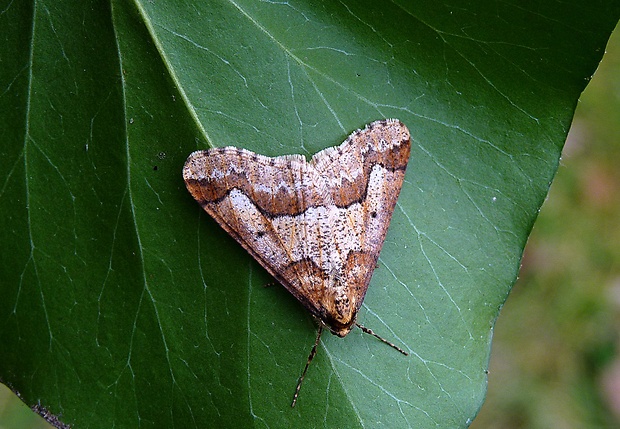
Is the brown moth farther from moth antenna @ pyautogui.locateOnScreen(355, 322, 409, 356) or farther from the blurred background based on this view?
the blurred background

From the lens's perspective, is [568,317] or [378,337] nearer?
[378,337]

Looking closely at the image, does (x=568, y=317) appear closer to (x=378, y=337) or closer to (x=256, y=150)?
(x=378, y=337)

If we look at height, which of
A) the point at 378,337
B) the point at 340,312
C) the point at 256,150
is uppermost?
the point at 256,150

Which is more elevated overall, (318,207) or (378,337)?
(318,207)

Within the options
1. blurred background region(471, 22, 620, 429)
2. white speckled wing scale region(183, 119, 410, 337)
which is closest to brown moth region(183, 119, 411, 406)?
white speckled wing scale region(183, 119, 410, 337)

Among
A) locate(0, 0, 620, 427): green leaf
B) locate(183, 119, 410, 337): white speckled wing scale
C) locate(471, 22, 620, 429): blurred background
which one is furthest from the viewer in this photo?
locate(471, 22, 620, 429): blurred background

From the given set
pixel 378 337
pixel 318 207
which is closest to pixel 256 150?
pixel 318 207

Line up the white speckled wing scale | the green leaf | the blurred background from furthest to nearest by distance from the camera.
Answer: the blurred background
the white speckled wing scale
the green leaf
